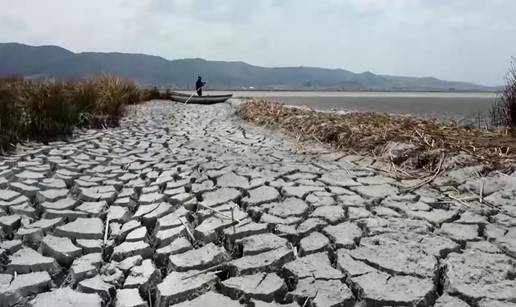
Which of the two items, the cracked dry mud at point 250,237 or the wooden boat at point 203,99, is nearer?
the cracked dry mud at point 250,237

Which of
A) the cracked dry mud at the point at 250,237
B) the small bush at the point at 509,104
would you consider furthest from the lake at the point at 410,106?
the cracked dry mud at the point at 250,237

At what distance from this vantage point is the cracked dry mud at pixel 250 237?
2.05 m

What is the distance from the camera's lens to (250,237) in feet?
8.54

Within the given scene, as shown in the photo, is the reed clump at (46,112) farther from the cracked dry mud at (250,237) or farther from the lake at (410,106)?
the lake at (410,106)

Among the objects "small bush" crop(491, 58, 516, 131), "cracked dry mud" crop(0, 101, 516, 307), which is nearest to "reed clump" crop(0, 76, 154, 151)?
"cracked dry mud" crop(0, 101, 516, 307)

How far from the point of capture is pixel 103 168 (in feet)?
14.6

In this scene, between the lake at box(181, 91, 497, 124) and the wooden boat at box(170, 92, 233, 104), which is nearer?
the lake at box(181, 91, 497, 124)

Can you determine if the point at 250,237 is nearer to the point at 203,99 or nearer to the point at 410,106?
the point at 203,99

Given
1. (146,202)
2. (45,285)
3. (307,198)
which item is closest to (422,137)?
(307,198)

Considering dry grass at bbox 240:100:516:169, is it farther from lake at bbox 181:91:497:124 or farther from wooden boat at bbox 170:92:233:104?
wooden boat at bbox 170:92:233:104

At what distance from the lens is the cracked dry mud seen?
205 cm

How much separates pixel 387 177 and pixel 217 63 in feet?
507

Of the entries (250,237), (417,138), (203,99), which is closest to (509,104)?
(417,138)

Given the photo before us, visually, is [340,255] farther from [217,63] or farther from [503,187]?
[217,63]
